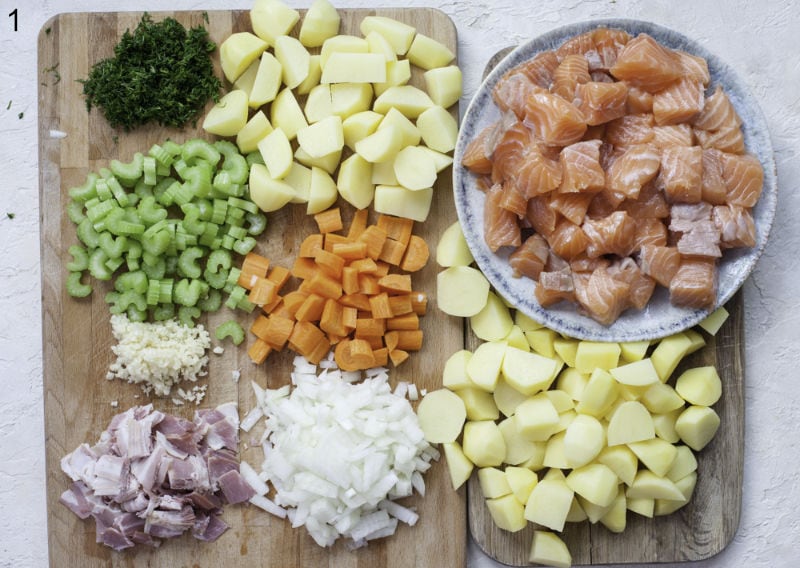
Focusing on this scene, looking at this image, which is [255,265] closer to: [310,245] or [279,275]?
[279,275]

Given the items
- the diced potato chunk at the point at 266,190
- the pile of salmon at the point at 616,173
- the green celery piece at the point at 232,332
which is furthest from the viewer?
the green celery piece at the point at 232,332

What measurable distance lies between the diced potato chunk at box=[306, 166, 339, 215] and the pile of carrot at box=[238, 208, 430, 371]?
4cm

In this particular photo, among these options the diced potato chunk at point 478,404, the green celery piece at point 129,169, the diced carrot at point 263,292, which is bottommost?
the diced potato chunk at point 478,404

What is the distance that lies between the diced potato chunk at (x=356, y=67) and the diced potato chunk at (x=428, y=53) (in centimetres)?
17

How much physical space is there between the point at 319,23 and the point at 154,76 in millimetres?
672

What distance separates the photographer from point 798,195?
325cm

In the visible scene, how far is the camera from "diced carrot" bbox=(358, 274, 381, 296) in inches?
124

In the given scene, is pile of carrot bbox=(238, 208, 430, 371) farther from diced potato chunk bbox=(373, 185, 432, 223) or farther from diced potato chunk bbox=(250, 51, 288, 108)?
diced potato chunk bbox=(250, 51, 288, 108)

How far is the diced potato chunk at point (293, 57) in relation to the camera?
3131 mm

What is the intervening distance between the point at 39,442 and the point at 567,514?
216 centimetres

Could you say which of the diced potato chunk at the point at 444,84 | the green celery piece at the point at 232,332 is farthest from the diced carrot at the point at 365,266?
the diced potato chunk at the point at 444,84

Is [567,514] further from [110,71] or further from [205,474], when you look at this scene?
[110,71]

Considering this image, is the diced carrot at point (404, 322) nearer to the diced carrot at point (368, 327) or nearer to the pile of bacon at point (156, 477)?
the diced carrot at point (368, 327)

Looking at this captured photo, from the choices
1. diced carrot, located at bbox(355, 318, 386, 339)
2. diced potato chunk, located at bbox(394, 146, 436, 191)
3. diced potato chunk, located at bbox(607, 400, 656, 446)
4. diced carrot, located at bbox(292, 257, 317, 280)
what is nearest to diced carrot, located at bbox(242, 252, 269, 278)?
diced carrot, located at bbox(292, 257, 317, 280)
